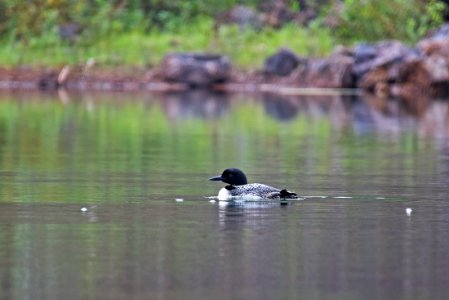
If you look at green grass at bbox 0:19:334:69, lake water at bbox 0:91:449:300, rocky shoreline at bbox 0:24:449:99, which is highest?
green grass at bbox 0:19:334:69

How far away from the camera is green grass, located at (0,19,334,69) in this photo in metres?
55.9

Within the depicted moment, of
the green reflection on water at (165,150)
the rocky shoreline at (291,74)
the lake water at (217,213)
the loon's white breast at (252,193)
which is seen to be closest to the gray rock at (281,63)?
the rocky shoreline at (291,74)

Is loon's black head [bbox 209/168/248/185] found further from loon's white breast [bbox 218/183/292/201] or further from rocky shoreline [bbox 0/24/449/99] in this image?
rocky shoreline [bbox 0/24/449/99]

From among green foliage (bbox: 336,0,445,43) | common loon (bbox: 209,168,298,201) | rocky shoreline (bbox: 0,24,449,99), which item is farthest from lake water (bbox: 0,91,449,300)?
Result: green foliage (bbox: 336,0,445,43)

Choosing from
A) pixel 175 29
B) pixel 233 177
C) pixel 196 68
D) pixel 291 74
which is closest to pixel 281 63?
pixel 291 74

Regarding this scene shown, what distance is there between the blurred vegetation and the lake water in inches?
869

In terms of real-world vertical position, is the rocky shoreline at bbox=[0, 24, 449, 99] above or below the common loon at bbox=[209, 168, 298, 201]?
above

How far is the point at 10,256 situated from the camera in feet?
44.2

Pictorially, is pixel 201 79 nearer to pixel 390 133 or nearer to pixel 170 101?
pixel 170 101

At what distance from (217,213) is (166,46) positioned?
133ft

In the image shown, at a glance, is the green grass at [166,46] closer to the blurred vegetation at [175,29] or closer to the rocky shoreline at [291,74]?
the blurred vegetation at [175,29]

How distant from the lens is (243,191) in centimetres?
1791

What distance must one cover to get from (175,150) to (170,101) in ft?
63.5

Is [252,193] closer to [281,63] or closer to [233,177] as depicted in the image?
[233,177]
